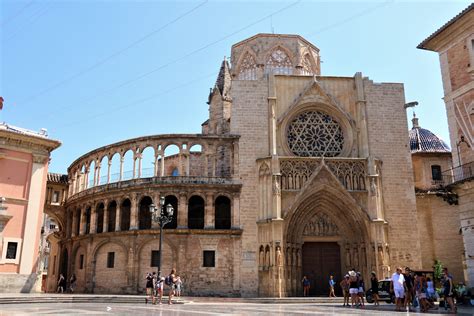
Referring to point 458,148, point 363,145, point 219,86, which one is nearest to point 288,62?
point 219,86

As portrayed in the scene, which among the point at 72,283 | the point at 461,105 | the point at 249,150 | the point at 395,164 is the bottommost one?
the point at 72,283

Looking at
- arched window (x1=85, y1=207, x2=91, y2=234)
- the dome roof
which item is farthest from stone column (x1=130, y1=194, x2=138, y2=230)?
the dome roof

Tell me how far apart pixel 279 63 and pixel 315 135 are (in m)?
9.49

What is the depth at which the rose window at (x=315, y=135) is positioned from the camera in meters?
28.2

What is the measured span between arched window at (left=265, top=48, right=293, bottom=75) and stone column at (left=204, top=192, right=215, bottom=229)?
13390 mm

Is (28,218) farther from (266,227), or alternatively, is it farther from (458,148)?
(458,148)

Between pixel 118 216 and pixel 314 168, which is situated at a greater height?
pixel 314 168

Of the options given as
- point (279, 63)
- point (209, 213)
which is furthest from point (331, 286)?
point (279, 63)

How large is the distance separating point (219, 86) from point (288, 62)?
6022 mm

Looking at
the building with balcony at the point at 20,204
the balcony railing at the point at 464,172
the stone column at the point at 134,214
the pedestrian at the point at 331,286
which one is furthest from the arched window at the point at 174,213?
the balcony railing at the point at 464,172

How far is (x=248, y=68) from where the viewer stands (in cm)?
3634

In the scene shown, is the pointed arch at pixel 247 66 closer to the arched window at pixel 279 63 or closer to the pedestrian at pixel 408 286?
the arched window at pixel 279 63

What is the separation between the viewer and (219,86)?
122ft

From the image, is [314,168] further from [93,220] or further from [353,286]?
[93,220]
